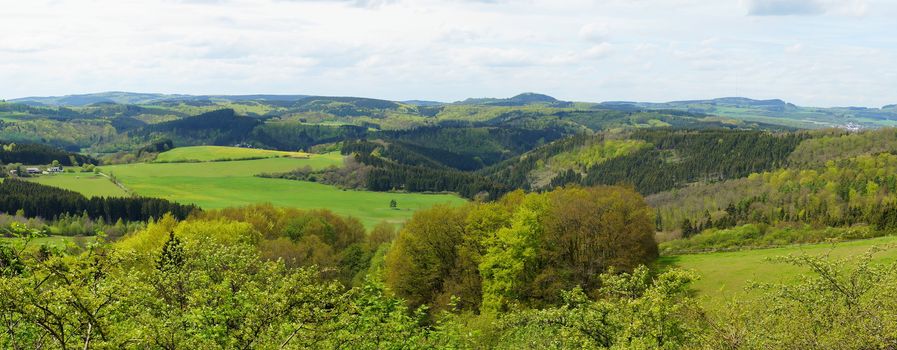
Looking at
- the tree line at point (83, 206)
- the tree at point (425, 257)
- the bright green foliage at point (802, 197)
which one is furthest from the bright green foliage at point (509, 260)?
the tree line at point (83, 206)

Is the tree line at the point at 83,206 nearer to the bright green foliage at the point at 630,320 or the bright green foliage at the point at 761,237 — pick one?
the bright green foliage at the point at 761,237

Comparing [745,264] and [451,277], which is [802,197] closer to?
[745,264]

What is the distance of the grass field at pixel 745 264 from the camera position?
50.9 meters

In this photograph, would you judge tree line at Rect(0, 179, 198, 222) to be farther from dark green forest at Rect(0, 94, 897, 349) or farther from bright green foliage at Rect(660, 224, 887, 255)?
bright green foliage at Rect(660, 224, 887, 255)

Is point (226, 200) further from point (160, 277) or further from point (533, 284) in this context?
point (160, 277)

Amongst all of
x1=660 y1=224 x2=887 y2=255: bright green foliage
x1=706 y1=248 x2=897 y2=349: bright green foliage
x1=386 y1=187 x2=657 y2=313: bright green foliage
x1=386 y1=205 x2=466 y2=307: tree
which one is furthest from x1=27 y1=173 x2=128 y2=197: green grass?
x1=706 y1=248 x2=897 y2=349: bright green foliage

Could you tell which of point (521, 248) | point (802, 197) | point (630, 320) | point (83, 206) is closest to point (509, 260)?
point (521, 248)

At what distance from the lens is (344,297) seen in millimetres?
24672

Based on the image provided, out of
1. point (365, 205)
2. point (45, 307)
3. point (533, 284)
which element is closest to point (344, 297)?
point (45, 307)

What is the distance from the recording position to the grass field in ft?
167

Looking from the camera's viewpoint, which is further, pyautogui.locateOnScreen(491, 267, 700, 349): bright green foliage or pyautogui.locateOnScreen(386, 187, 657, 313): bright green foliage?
pyautogui.locateOnScreen(386, 187, 657, 313): bright green foliage

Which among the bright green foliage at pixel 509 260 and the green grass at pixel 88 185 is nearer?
the bright green foliage at pixel 509 260

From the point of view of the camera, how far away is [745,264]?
2430 inches

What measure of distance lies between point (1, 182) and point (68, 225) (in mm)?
50485
